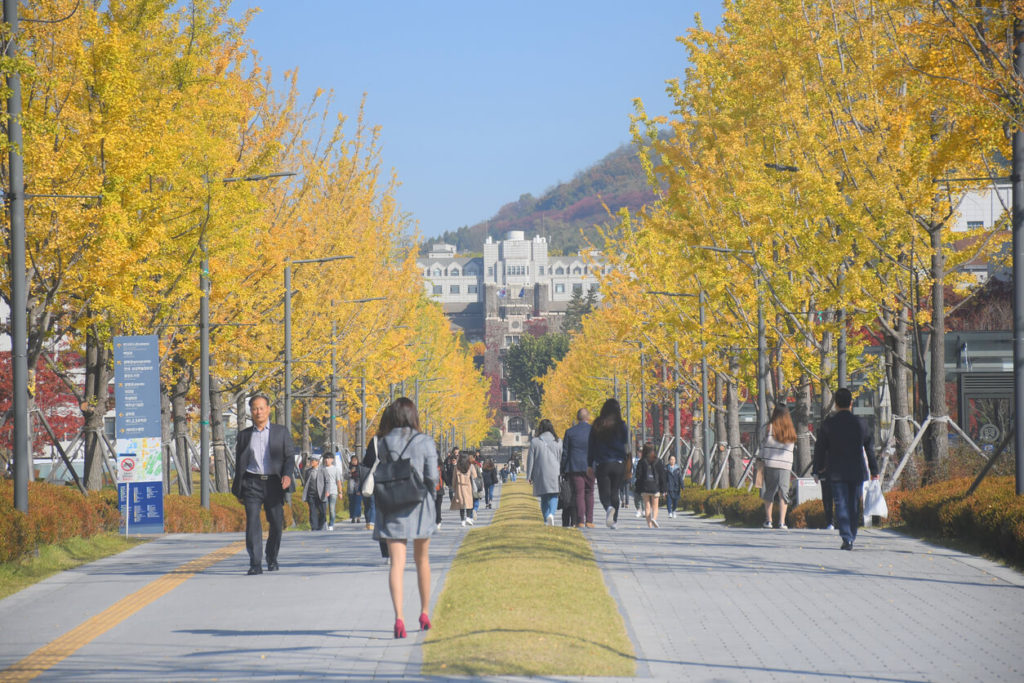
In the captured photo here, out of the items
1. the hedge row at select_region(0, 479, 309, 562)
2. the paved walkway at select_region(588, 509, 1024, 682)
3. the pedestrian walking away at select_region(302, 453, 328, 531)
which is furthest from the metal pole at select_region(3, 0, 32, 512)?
the pedestrian walking away at select_region(302, 453, 328, 531)

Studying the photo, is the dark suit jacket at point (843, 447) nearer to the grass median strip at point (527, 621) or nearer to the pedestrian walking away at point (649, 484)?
the grass median strip at point (527, 621)

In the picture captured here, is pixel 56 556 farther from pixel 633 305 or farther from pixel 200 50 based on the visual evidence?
pixel 633 305

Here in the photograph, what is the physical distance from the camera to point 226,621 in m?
10.5

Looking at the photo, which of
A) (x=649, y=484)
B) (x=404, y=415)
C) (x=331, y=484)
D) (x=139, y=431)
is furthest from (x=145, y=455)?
(x=404, y=415)

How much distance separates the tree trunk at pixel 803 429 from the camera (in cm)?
2917

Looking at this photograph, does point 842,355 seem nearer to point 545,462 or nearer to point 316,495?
point 545,462

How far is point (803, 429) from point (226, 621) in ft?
68.5

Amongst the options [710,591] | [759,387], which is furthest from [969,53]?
[759,387]

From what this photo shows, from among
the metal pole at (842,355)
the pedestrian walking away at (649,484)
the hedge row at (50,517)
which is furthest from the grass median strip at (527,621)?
the metal pole at (842,355)

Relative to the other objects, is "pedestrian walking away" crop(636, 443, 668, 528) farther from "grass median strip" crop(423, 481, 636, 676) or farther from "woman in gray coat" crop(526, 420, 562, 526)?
"grass median strip" crop(423, 481, 636, 676)

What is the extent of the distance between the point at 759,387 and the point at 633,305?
53.4 feet

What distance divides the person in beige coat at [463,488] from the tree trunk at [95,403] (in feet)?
22.3

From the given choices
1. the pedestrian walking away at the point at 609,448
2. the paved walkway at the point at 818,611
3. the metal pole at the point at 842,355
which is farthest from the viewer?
the metal pole at the point at 842,355

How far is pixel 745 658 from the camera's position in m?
8.59
